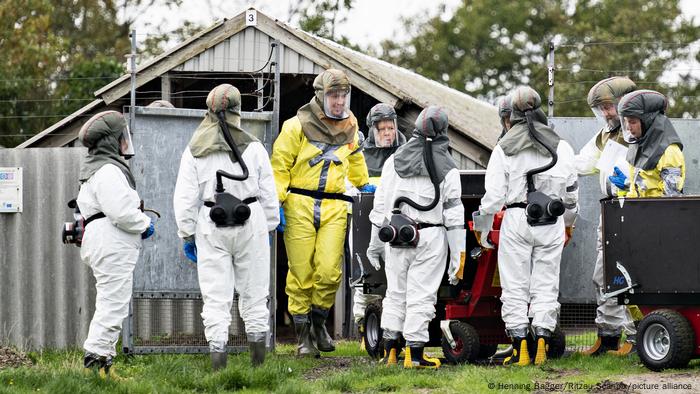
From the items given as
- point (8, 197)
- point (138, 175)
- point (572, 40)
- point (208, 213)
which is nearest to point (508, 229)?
point (208, 213)

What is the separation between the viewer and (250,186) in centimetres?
1002

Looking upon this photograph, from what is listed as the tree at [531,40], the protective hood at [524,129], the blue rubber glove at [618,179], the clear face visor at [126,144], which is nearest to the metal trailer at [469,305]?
the protective hood at [524,129]

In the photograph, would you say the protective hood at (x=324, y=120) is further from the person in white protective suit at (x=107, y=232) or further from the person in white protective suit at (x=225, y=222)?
the person in white protective suit at (x=107, y=232)

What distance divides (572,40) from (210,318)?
35.0 metres

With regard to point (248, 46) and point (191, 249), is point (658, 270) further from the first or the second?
point (248, 46)

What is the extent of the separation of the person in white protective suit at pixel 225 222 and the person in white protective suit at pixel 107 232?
441 mm

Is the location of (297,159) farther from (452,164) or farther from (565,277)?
(565,277)

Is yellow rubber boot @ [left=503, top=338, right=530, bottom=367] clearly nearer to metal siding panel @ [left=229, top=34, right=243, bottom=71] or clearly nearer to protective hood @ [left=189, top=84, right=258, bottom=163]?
protective hood @ [left=189, top=84, right=258, bottom=163]

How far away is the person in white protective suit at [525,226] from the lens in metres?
10.3

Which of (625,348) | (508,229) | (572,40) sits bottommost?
(625,348)

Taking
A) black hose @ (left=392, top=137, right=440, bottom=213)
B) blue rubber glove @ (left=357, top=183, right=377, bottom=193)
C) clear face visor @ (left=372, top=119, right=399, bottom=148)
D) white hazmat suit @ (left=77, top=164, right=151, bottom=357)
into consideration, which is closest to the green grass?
white hazmat suit @ (left=77, top=164, right=151, bottom=357)

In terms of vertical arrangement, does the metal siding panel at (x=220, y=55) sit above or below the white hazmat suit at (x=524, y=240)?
above

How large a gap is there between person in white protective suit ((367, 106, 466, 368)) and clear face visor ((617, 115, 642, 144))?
4.82 feet

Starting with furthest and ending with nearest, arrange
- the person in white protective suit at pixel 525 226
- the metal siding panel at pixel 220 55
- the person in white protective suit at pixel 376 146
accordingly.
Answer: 1. the metal siding panel at pixel 220 55
2. the person in white protective suit at pixel 376 146
3. the person in white protective suit at pixel 525 226
